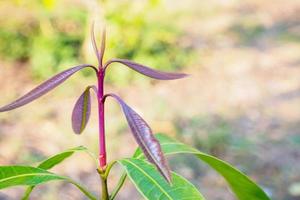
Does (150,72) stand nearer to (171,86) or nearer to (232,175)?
(232,175)

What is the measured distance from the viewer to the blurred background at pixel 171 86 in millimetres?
3059

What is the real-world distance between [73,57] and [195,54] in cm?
105

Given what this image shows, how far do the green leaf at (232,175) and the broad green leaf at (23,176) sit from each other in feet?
0.52

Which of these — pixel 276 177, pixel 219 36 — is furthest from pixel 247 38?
pixel 276 177

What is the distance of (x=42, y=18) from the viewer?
15.3 ft

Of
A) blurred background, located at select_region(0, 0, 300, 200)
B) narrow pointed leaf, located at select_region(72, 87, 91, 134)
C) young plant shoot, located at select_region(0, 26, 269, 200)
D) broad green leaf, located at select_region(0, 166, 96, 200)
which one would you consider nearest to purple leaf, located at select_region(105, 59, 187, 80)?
young plant shoot, located at select_region(0, 26, 269, 200)

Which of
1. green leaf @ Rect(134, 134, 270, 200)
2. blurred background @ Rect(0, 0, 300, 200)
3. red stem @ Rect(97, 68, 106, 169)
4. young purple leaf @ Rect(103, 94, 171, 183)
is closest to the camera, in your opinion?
young purple leaf @ Rect(103, 94, 171, 183)

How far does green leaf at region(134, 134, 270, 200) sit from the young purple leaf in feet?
0.65

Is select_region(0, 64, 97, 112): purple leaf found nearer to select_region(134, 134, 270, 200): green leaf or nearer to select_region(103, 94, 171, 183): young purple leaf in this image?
select_region(103, 94, 171, 183): young purple leaf

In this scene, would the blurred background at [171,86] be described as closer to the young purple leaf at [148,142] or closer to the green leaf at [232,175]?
the green leaf at [232,175]

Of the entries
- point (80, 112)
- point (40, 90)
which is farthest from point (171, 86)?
point (40, 90)

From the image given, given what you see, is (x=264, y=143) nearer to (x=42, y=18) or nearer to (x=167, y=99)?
(x=167, y=99)

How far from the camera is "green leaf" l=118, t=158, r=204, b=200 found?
2.63ft

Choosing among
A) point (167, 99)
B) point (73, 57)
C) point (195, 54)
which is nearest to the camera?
point (167, 99)
